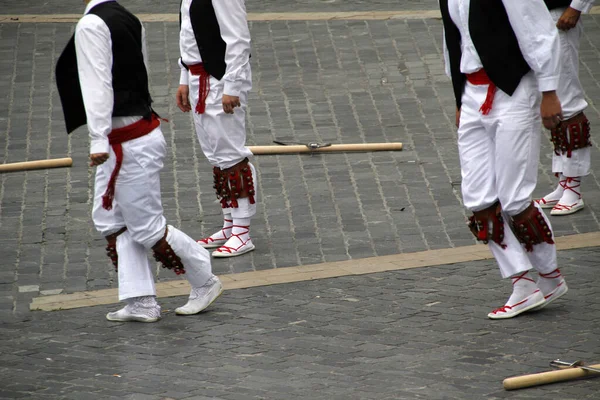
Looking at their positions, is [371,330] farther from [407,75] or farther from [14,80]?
[14,80]

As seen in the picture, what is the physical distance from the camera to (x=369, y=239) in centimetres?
817

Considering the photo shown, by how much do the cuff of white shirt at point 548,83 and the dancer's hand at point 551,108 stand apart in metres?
0.03

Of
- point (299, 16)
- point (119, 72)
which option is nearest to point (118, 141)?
point (119, 72)

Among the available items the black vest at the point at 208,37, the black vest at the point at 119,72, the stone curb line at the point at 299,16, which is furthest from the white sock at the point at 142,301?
the stone curb line at the point at 299,16

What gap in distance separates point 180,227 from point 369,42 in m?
4.51

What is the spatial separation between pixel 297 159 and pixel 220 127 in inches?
76.1

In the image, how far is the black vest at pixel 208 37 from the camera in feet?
25.3

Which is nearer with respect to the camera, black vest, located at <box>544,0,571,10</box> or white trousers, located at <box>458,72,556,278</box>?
white trousers, located at <box>458,72,556,278</box>

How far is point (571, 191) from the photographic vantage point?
8453 millimetres

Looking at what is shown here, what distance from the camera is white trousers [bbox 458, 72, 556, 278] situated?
629cm

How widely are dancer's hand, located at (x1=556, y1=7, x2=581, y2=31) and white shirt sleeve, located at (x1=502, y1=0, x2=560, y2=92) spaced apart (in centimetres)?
201

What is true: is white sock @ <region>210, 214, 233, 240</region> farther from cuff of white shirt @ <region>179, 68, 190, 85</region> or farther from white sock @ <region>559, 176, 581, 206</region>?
Answer: white sock @ <region>559, 176, 581, 206</region>

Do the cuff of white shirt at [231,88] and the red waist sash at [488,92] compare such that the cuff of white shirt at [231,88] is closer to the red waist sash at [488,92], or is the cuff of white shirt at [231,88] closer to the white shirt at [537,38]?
the red waist sash at [488,92]

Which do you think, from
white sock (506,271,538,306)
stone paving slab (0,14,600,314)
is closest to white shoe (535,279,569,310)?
white sock (506,271,538,306)
